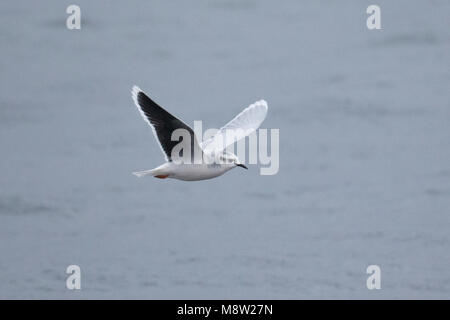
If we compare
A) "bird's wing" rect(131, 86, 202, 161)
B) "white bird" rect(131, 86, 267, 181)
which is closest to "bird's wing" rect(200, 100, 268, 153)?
"white bird" rect(131, 86, 267, 181)

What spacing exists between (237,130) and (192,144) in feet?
4.99

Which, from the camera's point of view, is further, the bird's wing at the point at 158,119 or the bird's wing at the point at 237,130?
the bird's wing at the point at 237,130

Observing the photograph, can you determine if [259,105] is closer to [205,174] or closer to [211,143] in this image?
[211,143]

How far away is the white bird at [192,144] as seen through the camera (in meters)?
8.77

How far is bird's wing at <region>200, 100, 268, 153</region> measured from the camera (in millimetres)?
10133

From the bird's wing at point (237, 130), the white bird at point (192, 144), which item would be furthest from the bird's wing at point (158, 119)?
the bird's wing at point (237, 130)

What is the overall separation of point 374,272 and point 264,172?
289cm

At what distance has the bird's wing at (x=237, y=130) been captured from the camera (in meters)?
10.1

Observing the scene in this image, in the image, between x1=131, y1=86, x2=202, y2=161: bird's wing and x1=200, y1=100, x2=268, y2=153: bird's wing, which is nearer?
x1=131, y1=86, x2=202, y2=161: bird's wing

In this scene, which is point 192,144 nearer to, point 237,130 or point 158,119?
point 158,119

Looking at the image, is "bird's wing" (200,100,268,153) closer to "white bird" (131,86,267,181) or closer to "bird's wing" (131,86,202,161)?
"white bird" (131,86,267,181)

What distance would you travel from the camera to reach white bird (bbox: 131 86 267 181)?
28.8 ft

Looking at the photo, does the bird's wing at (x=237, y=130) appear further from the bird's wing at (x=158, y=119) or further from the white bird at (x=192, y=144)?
the bird's wing at (x=158, y=119)

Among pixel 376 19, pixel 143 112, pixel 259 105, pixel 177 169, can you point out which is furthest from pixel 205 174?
pixel 376 19
